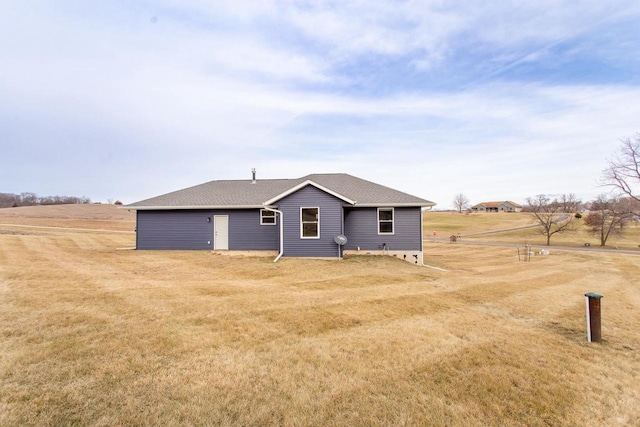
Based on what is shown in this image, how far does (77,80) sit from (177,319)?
20.4m

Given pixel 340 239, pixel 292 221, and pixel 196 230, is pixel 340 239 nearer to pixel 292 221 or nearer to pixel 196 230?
pixel 292 221

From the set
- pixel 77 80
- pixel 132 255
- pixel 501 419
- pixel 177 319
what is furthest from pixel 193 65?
pixel 501 419

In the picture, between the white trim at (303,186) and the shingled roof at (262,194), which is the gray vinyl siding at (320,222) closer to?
the white trim at (303,186)

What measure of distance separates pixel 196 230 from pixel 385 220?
10.9 metres

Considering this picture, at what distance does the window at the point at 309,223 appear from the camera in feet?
48.5

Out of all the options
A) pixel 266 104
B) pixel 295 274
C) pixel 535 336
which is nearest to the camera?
pixel 535 336

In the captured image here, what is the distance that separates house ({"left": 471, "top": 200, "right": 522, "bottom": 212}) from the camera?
11162 centimetres

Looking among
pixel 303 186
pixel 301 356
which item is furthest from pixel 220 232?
pixel 301 356

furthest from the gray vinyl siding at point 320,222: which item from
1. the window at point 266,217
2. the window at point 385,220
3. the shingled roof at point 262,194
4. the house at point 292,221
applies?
the window at point 385,220

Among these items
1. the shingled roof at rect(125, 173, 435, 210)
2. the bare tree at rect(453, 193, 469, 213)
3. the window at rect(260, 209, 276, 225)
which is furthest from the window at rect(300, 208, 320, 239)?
the bare tree at rect(453, 193, 469, 213)

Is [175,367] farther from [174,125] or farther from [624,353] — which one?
[174,125]

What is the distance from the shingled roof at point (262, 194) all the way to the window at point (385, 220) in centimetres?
59

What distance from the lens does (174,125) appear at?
23469 mm

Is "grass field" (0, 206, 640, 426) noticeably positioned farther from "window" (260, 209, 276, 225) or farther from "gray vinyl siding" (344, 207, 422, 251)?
"window" (260, 209, 276, 225)
